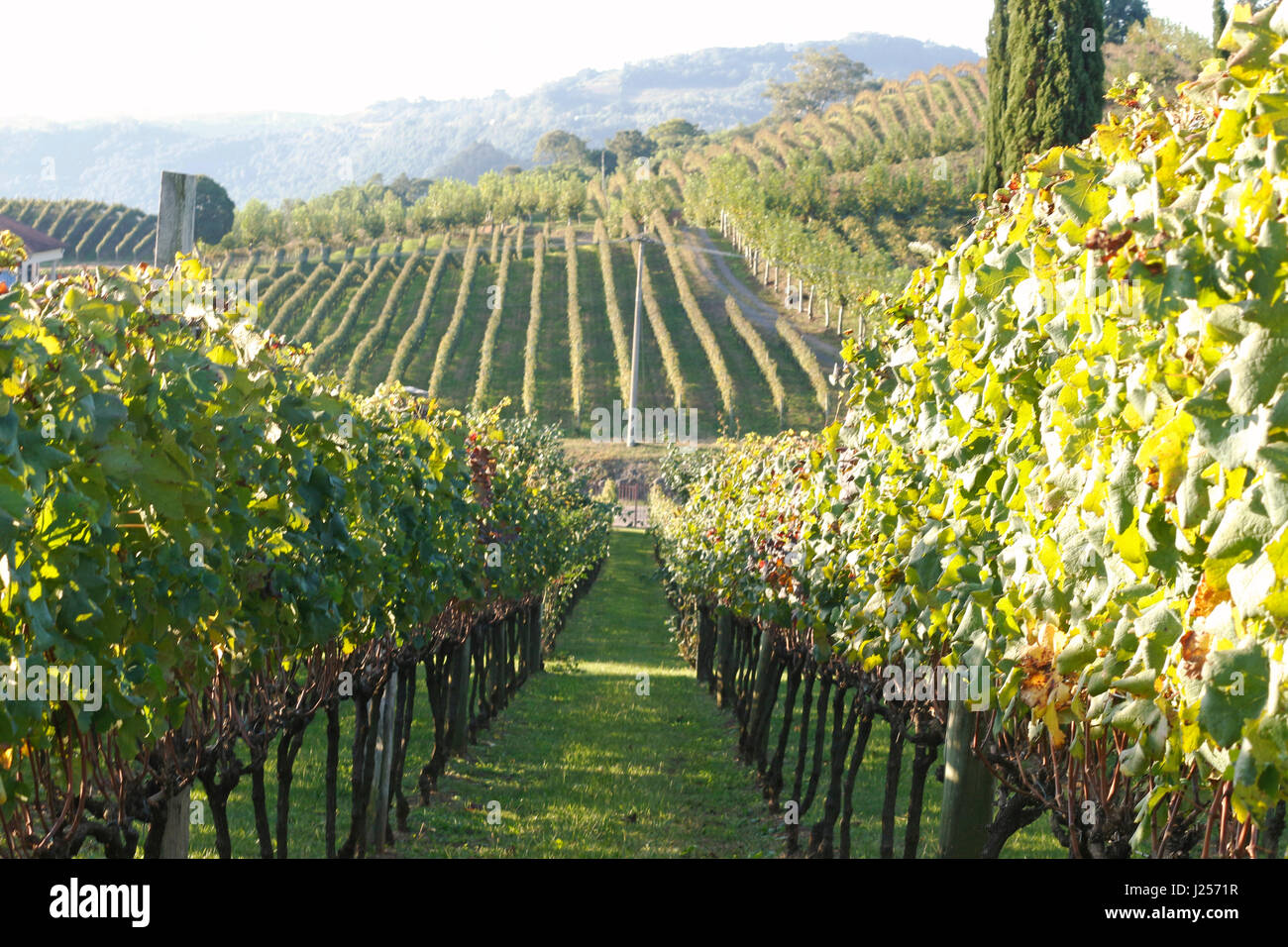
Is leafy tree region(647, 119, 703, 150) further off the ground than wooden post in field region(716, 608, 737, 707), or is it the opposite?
leafy tree region(647, 119, 703, 150)

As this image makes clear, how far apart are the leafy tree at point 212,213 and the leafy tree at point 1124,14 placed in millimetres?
65296

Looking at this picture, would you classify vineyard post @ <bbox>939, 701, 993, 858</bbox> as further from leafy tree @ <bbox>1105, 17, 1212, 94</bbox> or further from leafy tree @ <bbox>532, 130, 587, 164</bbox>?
leafy tree @ <bbox>532, 130, 587, 164</bbox>

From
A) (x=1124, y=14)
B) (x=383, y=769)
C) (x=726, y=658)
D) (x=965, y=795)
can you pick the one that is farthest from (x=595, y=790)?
(x=1124, y=14)

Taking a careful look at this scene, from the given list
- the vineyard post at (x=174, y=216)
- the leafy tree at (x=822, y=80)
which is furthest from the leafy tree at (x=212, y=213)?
the vineyard post at (x=174, y=216)

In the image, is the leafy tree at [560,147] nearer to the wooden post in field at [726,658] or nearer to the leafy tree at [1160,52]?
the leafy tree at [1160,52]

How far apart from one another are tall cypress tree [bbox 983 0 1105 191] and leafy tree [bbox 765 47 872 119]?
131802 mm

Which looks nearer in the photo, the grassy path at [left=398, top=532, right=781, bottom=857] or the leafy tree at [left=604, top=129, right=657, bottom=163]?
the grassy path at [left=398, top=532, right=781, bottom=857]

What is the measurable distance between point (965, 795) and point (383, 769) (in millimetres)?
3652

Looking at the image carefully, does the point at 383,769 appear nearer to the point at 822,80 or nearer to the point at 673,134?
the point at 673,134

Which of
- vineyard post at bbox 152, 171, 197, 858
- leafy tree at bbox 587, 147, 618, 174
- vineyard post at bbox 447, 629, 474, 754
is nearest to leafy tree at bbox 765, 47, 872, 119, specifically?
leafy tree at bbox 587, 147, 618, 174

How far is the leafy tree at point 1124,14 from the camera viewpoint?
83438 mm

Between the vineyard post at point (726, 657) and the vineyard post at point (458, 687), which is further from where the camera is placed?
the vineyard post at point (726, 657)

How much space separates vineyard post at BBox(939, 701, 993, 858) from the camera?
4680 mm

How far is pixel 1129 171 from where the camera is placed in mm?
Answer: 2195
